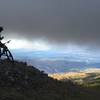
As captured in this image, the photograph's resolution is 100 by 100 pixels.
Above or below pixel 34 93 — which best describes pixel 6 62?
above

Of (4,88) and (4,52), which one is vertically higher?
(4,52)

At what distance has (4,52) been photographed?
145 feet

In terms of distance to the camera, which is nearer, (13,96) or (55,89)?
(13,96)

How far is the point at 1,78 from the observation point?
42.0 meters

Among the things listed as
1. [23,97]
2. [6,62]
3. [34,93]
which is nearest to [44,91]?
[34,93]

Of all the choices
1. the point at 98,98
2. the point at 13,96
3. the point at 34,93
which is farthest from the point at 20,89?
the point at 98,98

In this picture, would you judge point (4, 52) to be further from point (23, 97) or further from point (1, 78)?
point (23, 97)

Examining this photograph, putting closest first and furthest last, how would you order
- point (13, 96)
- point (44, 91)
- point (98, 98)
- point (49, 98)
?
1. point (13, 96)
2. point (49, 98)
3. point (44, 91)
4. point (98, 98)

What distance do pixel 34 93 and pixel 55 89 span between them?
5.32 meters

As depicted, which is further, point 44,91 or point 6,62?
point 6,62

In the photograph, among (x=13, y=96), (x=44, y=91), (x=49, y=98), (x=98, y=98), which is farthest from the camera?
(x=98, y=98)

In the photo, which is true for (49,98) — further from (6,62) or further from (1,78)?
(6,62)

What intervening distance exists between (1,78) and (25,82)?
2.74 m

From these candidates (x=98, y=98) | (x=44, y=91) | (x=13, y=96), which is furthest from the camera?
(x=98, y=98)
